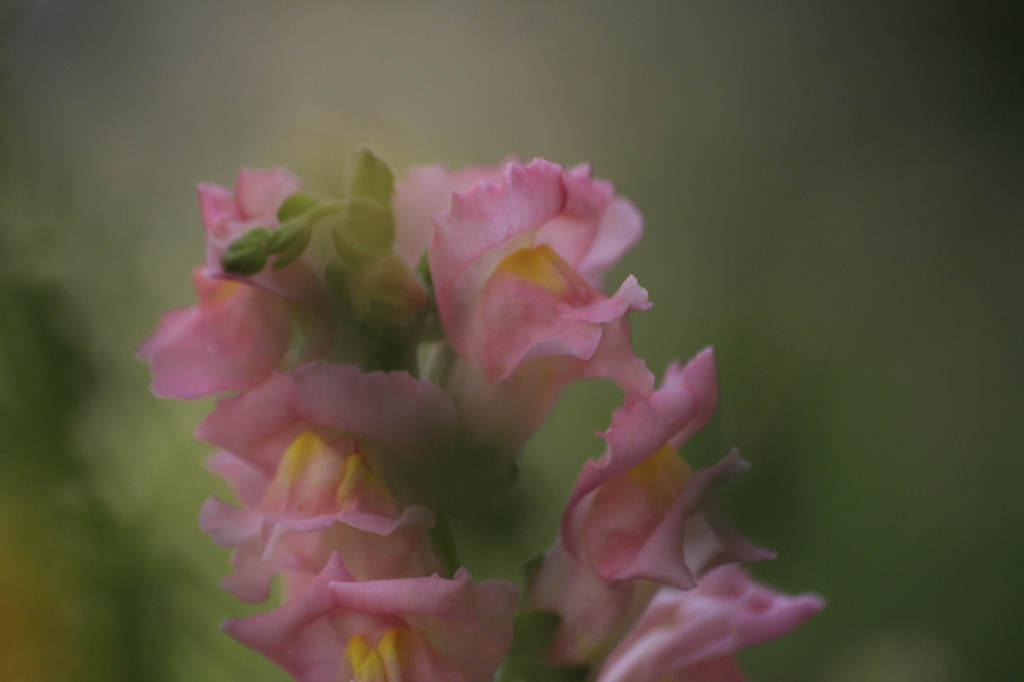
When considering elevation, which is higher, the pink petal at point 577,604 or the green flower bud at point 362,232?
the green flower bud at point 362,232

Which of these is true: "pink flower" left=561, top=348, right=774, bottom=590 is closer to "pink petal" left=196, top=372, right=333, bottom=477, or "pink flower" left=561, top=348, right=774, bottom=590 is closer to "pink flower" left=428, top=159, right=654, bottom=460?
"pink flower" left=428, top=159, right=654, bottom=460

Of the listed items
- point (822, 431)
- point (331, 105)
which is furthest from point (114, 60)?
point (822, 431)

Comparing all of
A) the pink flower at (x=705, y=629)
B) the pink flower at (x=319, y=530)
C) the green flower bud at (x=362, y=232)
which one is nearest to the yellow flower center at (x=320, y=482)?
the pink flower at (x=319, y=530)

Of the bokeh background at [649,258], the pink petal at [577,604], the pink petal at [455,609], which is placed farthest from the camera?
the bokeh background at [649,258]

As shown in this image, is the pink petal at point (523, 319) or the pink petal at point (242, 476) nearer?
the pink petal at point (523, 319)

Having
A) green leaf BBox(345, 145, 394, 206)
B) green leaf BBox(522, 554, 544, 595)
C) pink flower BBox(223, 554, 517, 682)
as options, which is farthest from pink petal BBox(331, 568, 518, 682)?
green leaf BBox(345, 145, 394, 206)

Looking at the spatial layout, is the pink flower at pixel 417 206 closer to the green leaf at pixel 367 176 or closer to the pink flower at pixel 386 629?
the green leaf at pixel 367 176
